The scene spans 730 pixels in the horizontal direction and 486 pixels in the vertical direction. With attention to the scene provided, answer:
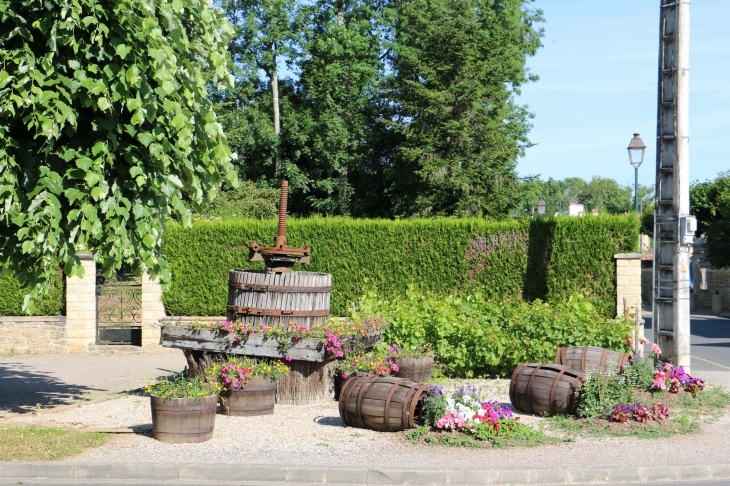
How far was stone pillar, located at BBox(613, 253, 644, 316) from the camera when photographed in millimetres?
15789

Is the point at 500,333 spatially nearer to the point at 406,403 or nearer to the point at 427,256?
the point at 406,403

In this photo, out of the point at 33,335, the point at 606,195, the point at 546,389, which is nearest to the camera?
the point at 546,389

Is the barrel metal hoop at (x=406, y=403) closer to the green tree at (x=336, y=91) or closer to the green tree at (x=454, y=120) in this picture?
the green tree at (x=454, y=120)

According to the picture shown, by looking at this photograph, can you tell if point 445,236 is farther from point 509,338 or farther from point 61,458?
point 61,458

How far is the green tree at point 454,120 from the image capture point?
2798cm

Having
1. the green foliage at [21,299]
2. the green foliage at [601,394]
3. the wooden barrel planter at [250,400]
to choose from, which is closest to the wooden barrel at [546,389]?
the green foliage at [601,394]

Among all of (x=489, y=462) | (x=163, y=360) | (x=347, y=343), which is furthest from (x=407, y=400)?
(x=163, y=360)

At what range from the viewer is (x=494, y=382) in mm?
12375

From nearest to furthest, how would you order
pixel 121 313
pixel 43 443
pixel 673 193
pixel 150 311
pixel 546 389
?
pixel 43 443, pixel 546 389, pixel 673 193, pixel 150 311, pixel 121 313

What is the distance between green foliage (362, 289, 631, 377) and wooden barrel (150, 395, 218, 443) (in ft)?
16.7

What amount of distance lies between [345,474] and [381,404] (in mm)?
1666

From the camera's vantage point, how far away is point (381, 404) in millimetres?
8688

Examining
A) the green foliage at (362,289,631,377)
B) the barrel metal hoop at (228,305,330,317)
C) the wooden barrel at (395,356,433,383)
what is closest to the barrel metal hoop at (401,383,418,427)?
the barrel metal hoop at (228,305,330,317)

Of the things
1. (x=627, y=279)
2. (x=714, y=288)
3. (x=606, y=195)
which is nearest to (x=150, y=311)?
(x=627, y=279)
